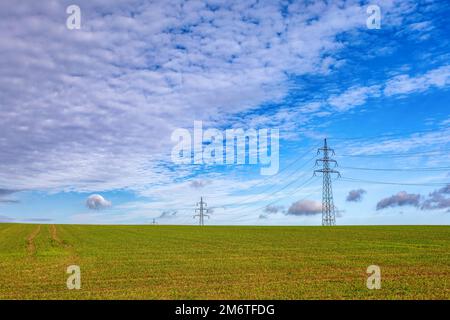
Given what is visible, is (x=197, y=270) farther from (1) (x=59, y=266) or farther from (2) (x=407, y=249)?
(2) (x=407, y=249)

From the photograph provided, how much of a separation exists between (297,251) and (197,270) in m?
14.2

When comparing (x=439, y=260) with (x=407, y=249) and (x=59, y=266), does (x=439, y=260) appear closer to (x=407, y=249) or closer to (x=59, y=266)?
(x=407, y=249)

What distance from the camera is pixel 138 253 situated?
38.6 meters
